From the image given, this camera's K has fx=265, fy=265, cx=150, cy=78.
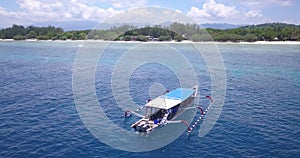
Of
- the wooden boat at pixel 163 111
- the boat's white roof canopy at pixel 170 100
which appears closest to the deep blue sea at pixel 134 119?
Result: the wooden boat at pixel 163 111

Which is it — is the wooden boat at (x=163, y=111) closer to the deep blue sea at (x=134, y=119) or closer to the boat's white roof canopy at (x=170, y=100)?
the boat's white roof canopy at (x=170, y=100)

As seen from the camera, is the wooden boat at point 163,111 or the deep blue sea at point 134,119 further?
the wooden boat at point 163,111

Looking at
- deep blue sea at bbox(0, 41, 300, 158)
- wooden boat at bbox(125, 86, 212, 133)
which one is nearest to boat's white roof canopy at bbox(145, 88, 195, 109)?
wooden boat at bbox(125, 86, 212, 133)

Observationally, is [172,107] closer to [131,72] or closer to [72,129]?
[72,129]

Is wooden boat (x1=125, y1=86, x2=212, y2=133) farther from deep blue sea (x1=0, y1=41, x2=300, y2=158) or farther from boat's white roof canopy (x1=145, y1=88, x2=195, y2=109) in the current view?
deep blue sea (x1=0, y1=41, x2=300, y2=158)

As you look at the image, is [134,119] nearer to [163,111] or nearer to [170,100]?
[163,111]

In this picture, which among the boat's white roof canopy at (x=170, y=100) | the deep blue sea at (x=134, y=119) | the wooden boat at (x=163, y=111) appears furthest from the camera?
the boat's white roof canopy at (x=170, y=100)

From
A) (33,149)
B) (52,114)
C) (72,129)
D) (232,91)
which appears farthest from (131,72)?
(33,149)

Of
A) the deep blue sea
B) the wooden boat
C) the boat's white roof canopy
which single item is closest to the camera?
the deep blue sea
